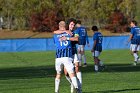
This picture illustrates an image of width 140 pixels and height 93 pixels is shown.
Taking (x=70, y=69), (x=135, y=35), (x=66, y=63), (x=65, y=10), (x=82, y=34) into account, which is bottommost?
(x=65, y=10)

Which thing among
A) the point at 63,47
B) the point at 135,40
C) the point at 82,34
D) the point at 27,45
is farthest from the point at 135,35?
the point at 27,45

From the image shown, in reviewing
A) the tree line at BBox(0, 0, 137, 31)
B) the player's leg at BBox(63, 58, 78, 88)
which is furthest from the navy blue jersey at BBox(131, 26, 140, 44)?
the tree line at BBox(0, 0, 137, 31)

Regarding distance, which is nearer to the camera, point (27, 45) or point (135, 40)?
point (135, 40)

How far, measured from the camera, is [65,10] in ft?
279

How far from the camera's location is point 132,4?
8575 centimetres

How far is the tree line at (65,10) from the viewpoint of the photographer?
8375cm

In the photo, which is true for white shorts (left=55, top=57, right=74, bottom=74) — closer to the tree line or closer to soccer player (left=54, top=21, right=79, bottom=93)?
soccer player (left=54, top=21, right=79, bottom=93)

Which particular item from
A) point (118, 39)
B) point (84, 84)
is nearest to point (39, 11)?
point (118, 39)

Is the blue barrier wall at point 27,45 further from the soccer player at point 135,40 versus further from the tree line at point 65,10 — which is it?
the tree line at point 65,10

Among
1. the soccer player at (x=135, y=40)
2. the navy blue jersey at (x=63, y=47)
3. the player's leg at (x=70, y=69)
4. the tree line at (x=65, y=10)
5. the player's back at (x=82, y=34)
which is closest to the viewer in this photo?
the player's leg at (x=70, y=69)

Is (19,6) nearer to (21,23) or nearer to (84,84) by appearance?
(21,23)

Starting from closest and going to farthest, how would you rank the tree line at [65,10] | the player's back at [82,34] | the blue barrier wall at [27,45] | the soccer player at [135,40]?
the player's back at [82,34], the soccer player at [135,40], the blue barrier wall at [27,45], the tree line at [65,10]

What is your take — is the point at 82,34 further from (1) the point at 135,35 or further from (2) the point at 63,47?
(2) the point at 63,47

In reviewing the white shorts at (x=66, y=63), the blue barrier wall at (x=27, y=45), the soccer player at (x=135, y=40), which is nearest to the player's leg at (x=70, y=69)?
the white shorts at (x=66, y=63)
